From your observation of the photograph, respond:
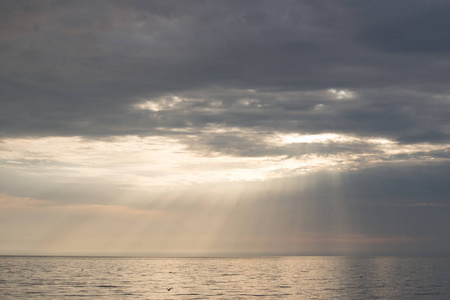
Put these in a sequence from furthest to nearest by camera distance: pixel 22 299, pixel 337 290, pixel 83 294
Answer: pixel 337 290 < pixel 83 294 < pixel 22 299

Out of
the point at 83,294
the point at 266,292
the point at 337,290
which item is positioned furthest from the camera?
the point at 337,290

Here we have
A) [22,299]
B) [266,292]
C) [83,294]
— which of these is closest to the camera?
[22,299]

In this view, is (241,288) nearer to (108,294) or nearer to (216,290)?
(216,290)

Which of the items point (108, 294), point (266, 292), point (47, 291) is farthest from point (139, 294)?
A: point (266, 292)

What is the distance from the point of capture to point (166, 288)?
342ft

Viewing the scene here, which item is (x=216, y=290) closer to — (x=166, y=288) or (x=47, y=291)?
(x=166, y=288)

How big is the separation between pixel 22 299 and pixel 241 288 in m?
47.0

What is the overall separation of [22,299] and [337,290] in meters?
66.8

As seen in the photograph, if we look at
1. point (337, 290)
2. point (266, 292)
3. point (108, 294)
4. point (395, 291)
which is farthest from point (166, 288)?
point (395, 291)

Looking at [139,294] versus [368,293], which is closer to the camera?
[139,294]

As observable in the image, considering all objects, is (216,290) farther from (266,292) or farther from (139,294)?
(139,294)

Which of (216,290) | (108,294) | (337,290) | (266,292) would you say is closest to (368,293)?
(337,290)

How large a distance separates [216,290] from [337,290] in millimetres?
28181

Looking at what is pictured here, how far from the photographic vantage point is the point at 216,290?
99.0 metres
